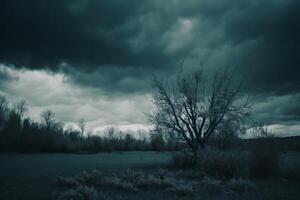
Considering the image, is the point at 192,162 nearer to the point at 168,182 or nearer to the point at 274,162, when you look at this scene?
the point at 274,162

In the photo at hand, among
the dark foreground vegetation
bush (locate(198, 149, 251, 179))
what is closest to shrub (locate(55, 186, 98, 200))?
the dark foreground vegetation

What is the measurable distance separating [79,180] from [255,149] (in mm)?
9497

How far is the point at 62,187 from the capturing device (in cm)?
1039

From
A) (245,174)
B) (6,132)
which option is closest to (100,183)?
(245,174)

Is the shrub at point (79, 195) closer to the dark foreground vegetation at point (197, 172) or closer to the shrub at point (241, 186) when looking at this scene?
the dark foreground vegetation at point (197, 172)

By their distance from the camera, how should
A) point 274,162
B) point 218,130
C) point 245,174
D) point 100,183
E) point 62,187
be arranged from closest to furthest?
1. point 62,187
2. point 100,183
3. point 245,174
4. point 274,162
5. point 218,130

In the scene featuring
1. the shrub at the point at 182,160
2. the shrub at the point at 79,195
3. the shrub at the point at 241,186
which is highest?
the shrub at the point at 182,160

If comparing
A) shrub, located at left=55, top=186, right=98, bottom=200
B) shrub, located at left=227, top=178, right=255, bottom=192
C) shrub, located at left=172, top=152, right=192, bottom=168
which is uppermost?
shrub, located at left=172, top=152, right=192, bottom=168

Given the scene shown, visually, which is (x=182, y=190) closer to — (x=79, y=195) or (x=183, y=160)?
(x=79, y=195)

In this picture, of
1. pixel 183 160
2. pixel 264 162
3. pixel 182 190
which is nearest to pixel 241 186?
pixel 182 190

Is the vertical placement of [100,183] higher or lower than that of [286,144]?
lower

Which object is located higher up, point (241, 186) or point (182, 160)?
point (182, 160)

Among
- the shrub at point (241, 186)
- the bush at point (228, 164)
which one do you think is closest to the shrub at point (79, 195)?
the shrub at point (241, 186)

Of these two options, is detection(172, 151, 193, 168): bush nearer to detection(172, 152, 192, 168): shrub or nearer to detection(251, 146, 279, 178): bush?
detection(172, 152, 192, 168): shrub
